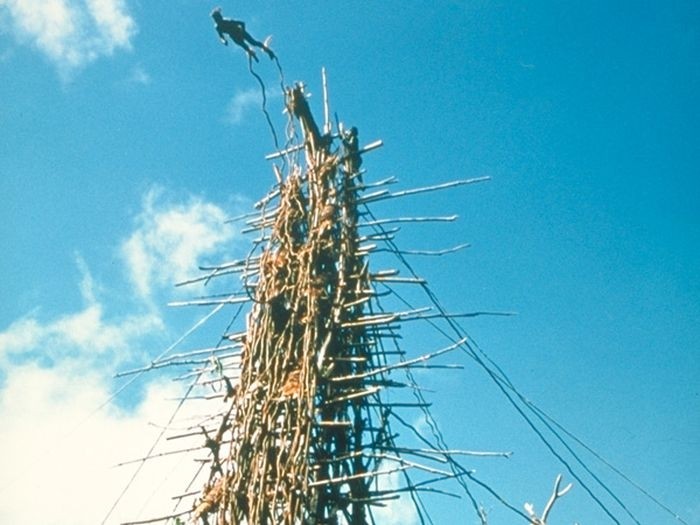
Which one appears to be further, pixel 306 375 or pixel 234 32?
pixel 234 32

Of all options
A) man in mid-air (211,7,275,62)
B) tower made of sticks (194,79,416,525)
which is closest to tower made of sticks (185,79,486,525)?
tower made of sticks (194,79,416,525)

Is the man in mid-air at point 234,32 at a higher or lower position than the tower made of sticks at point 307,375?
higher

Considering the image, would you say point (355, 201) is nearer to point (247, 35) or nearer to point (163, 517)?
point (247, 35)

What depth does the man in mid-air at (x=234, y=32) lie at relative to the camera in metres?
5.04

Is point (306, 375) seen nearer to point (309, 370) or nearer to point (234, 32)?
point (309, 370)

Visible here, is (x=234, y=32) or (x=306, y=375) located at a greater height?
(x=234, y=32)

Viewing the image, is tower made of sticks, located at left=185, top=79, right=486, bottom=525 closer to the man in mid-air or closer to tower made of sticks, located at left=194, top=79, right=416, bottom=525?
tower made of sticks, located at left=194, top=79, right=416, bottom=525

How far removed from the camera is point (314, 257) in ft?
15.0

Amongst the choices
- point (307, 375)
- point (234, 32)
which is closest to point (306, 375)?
point (307, 375)

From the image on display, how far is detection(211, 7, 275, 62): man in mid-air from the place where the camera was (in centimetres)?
504

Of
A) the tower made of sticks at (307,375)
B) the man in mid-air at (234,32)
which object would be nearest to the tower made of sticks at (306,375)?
the tower made of sticks at (307,375)

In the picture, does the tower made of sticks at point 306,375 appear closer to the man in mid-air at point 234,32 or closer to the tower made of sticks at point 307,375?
the tower made of sticks at point 307,375

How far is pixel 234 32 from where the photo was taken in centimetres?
516

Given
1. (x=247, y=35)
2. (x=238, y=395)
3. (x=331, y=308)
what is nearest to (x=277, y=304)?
(x=331, y=308)
